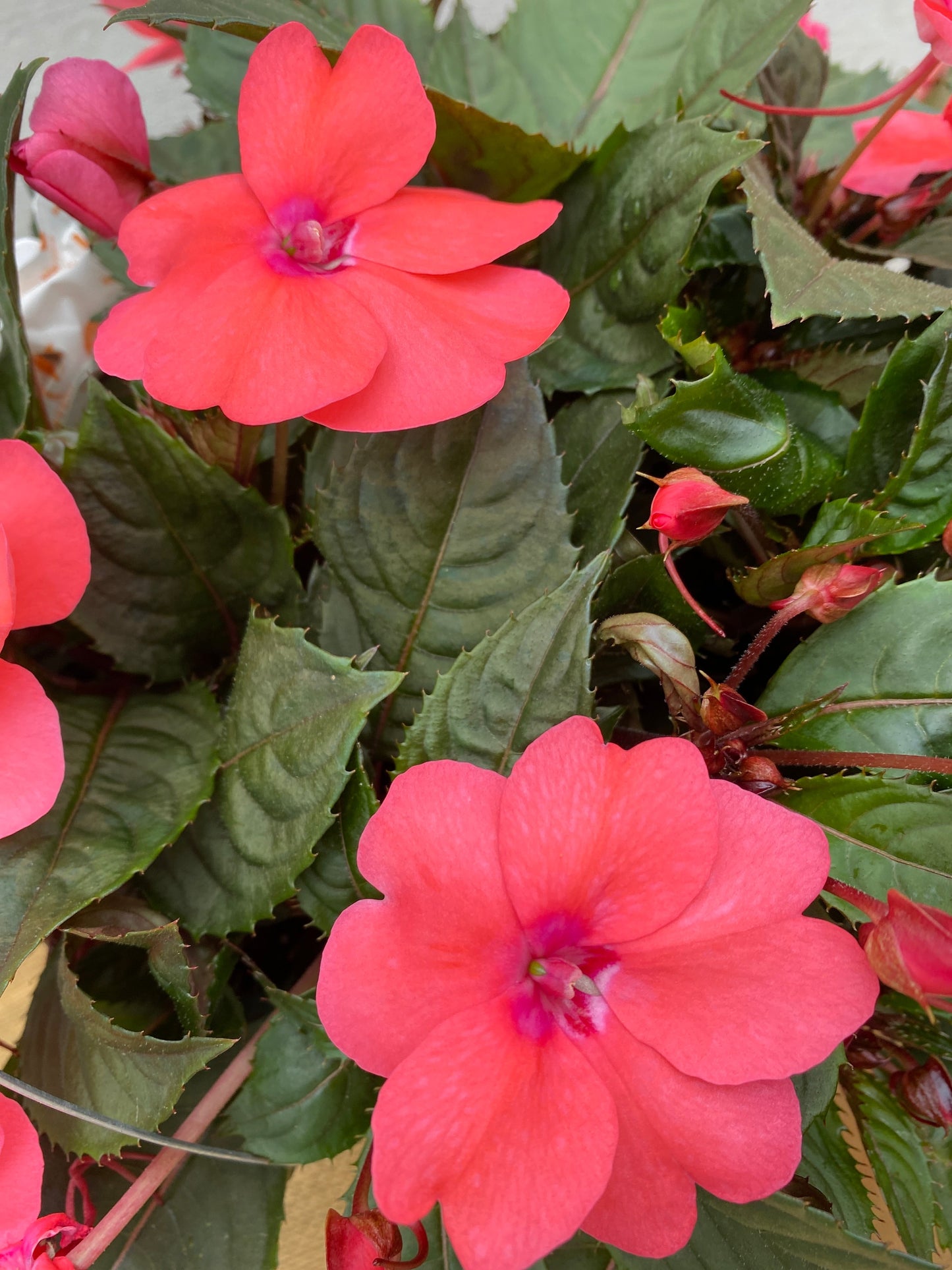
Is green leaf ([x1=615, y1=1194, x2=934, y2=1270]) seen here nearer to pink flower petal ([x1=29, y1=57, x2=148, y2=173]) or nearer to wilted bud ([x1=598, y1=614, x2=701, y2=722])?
wilted bud ([x1=598, y1=614, x2=701, y2=722])

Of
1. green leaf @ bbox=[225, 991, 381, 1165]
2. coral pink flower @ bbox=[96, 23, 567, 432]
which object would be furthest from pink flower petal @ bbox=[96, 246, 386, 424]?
green leaf @ bbox=[225, 991, 381, 1165]

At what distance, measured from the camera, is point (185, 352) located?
28 cm

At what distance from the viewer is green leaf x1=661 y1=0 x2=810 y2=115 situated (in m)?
0.40

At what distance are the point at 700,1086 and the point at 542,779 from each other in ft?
0.28

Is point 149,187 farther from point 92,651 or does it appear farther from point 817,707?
point 817,707

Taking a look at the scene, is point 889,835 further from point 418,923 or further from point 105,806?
point 105,806

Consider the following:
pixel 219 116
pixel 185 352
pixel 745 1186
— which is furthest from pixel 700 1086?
pixel 219 116

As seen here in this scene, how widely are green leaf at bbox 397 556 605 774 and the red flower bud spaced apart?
0.10 metres

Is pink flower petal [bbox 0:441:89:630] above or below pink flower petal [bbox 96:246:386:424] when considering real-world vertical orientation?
below

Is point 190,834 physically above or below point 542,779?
below

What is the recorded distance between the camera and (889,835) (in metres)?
0.28

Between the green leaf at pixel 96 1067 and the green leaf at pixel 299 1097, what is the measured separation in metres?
0.04

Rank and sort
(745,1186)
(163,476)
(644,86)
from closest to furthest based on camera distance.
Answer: (745,1186), (163,476), (644,86)

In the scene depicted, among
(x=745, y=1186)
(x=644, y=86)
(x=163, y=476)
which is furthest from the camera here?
(x=644, y=86)
